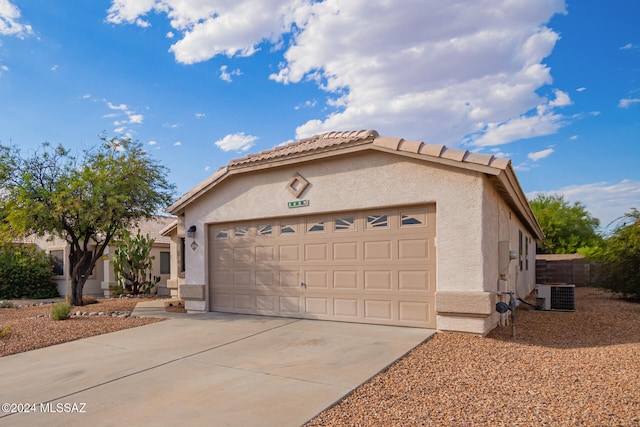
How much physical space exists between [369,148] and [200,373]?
17.1 feet

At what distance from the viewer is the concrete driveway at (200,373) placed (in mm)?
4445

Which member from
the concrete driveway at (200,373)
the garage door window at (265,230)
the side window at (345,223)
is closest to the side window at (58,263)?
the concrete driveway at (200,373)

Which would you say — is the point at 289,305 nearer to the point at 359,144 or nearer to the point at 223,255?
the point at 223,255

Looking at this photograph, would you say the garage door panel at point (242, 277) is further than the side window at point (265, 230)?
Yes

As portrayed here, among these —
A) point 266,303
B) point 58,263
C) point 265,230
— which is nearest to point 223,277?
point 266,303

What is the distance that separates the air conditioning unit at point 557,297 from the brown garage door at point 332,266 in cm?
571

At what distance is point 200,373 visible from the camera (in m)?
5.77

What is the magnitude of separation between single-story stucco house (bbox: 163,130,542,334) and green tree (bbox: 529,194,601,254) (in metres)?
22.4

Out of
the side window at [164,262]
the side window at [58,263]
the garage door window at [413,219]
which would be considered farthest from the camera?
the side window at [164,262]

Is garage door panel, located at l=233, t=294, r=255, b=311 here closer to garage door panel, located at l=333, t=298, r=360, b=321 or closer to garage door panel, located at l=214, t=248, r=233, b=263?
garage door panel, located at l=214, t=248, r=233, b=263

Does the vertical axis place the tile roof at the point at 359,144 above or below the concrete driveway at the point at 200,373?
above

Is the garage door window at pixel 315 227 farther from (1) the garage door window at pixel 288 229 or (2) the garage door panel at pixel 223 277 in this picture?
(2) the garage door panel at pixel 223 277

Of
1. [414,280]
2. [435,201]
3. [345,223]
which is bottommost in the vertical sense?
[414,280]

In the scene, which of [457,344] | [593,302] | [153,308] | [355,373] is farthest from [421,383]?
[593,302]
